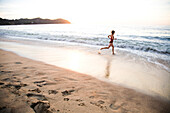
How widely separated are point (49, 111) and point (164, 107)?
2715mm

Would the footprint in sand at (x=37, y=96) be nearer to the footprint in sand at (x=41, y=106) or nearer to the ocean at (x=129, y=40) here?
the footprint in sand at (x=41, y=106)

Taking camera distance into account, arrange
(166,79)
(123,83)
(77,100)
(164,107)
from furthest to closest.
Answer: (166,79) < (123,83) < (164,107) < (77,100)

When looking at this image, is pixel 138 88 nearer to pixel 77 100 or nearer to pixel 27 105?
pixel 77 100

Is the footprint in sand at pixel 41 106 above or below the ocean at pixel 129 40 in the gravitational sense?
below

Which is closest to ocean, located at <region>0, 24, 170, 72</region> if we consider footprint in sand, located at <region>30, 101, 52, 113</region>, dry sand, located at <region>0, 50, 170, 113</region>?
dry sand, located at <region>0, 50, 170, 113</region>

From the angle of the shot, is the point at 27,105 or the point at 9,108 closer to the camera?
the point at 9,108

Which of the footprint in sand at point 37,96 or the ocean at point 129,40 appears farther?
the ocean at point 129,40

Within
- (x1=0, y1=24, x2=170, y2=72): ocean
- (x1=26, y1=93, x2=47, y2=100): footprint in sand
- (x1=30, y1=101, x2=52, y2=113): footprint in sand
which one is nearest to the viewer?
(x1=30, y1=101, x2=52, y2=113): footprint in sand

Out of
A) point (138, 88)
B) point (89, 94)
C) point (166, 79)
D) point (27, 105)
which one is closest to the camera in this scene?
point (27, 105)

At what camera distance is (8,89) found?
231cm

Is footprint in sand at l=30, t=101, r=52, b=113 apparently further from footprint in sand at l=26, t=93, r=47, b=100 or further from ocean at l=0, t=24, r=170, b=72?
ocean at l=0, t=24, r=170, b=72

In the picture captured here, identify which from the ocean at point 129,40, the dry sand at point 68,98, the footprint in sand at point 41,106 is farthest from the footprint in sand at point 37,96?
the ocean at point 129,40

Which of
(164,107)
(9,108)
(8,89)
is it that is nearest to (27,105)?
(9,108)

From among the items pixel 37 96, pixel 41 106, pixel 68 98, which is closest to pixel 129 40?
pixel 68 98
